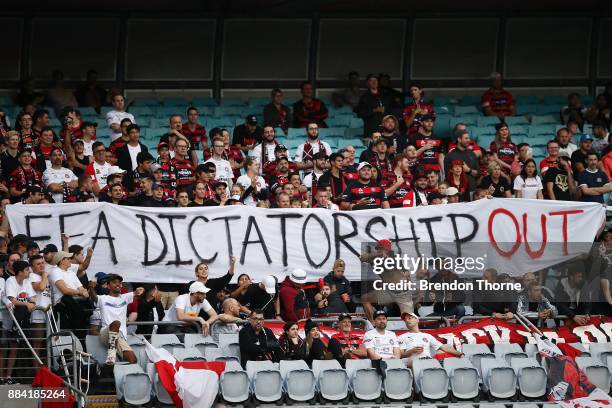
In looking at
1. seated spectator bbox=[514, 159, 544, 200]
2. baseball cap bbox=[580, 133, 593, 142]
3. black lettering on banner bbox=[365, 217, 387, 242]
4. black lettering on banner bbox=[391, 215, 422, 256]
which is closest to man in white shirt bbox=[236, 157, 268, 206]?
black lettering on banner bbox=[365, 217, 387, 242]

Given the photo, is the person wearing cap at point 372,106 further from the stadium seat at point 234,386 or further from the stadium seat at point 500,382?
the stadium seat at point 234,386

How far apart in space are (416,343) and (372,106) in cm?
694

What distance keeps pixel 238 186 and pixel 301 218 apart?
1236 millimetres

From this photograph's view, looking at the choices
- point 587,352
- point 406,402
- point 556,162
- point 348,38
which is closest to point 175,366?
point 406,402

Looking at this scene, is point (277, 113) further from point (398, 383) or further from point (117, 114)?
point (398, 383)

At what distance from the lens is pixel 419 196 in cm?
2056

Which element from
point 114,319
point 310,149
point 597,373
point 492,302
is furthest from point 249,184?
point 597,373

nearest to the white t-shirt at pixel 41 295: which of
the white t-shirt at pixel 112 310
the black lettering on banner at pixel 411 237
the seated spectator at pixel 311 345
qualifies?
→ the white t-shirt at pixel 112 310

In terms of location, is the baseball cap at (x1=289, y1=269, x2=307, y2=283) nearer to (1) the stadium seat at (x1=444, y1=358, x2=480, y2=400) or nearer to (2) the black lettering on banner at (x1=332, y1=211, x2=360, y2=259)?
(2) the black lettering on banner at (x1=332, y1=211, x2=360, y2=259)

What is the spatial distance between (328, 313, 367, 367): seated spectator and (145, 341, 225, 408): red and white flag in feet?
5.87

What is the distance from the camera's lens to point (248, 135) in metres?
22.0

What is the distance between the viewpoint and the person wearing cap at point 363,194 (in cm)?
1995

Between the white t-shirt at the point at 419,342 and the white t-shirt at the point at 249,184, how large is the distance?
376 cm

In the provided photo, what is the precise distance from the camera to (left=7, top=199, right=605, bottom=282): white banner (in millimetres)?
18734
